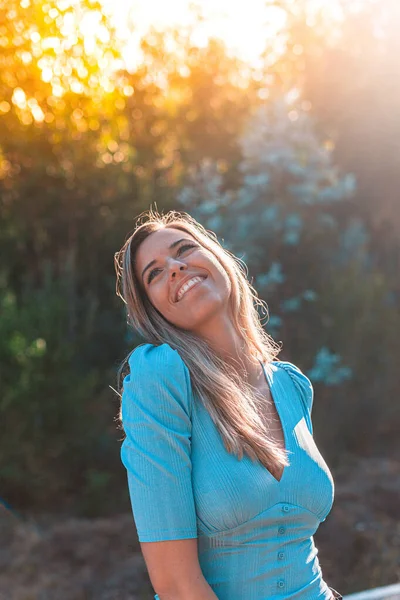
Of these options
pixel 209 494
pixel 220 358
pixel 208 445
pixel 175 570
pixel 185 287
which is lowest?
pixel 175 570

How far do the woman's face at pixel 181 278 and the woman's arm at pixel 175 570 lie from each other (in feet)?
1.91

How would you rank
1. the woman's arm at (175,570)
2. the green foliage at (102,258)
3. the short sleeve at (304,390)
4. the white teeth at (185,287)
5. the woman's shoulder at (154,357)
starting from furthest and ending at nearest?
1. the green foliage at (102,258)
2. the short sleeve at (304,390)
3. the white teeth at (185,287)
4. the woman's shoulder at (154,357)
5. the woman's arm at (175,570)

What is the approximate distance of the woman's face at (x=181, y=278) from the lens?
1.75 m

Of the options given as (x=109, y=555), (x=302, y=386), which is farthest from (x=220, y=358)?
(x=109, y=555)

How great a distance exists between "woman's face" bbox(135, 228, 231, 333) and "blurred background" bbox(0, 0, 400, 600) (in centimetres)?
244

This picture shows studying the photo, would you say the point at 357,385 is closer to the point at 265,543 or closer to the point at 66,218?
the point at 66,218

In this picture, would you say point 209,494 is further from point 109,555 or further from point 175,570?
point 109,555

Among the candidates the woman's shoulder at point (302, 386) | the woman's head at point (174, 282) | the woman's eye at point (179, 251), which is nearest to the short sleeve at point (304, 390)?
the woman's shoulder at point (302, 386)

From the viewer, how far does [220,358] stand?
175cm

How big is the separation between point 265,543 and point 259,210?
4314 mm

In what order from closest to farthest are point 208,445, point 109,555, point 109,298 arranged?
point 208,445 < point 109,555 < point 109,298

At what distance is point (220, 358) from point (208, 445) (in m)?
0.32

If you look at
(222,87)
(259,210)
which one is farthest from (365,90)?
(259,210)

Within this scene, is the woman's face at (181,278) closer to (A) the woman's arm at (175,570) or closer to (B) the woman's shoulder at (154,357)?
(B) the woman's shoulder at (154,357)
